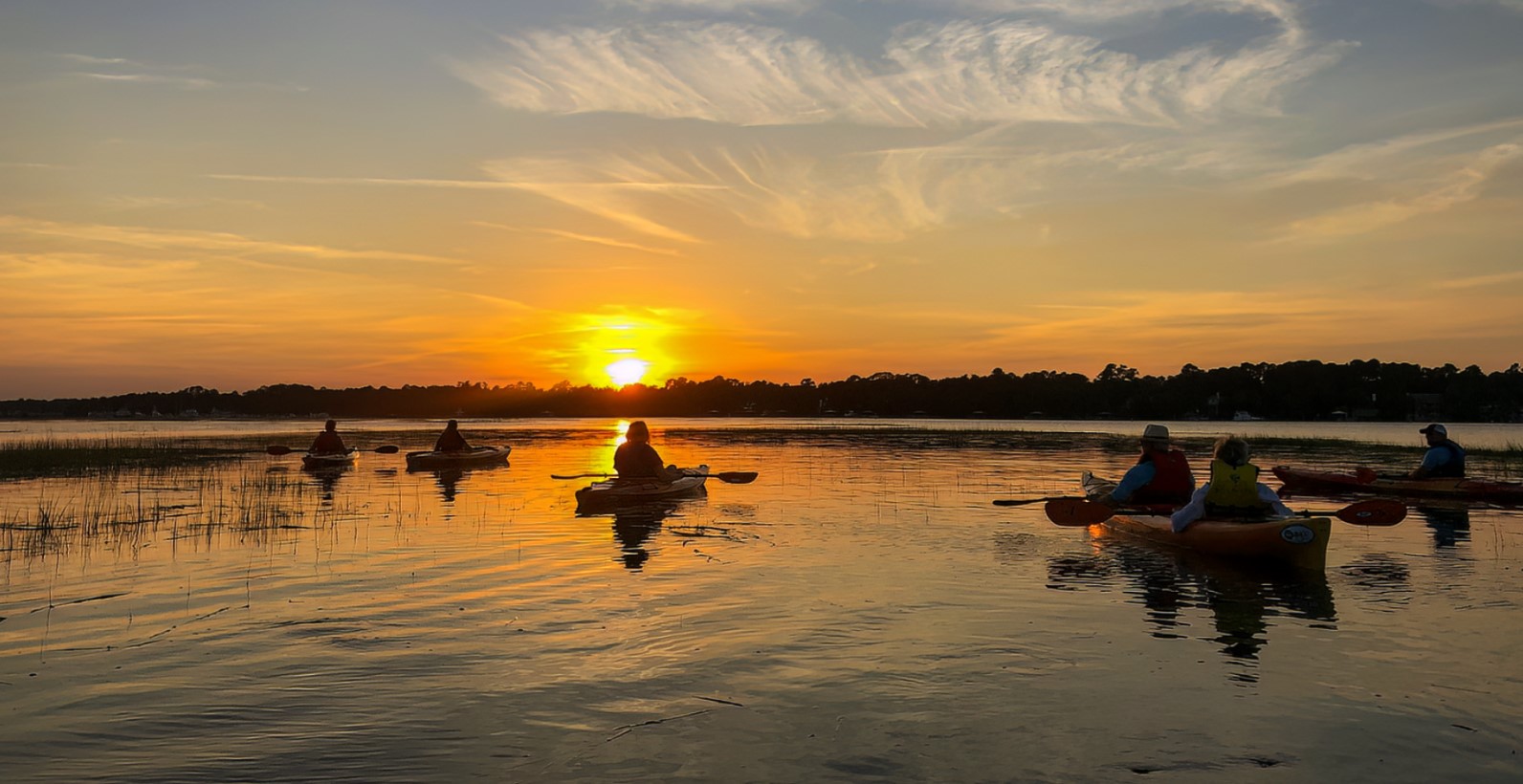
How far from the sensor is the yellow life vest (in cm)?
1597

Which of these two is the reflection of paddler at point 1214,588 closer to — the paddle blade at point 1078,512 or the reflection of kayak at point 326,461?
the paddle blade at point 1078,512

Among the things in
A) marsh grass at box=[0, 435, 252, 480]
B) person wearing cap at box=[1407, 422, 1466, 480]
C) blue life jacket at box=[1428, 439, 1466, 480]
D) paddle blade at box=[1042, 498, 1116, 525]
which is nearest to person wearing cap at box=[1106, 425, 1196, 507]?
paddle blade at box=[1042, 498, 1116, 525]

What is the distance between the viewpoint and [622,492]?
25031 mm

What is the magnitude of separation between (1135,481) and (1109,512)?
751 millimetres

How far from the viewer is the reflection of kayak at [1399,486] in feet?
79.6

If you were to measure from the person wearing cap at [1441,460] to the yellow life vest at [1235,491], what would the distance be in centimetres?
1269

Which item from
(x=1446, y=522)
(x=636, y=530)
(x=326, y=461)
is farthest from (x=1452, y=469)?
(x=326, y=461)

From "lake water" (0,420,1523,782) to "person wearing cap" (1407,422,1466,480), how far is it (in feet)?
16.9

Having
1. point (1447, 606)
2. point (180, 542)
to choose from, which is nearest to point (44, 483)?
point (180, 542)

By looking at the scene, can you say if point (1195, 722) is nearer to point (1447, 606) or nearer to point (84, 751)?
point (1447, 606)

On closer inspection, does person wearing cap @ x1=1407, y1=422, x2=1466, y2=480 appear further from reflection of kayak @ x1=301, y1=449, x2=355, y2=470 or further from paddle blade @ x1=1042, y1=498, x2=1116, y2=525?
reflection of kayak @ x1=301, y1=449, x2=355, y2=470

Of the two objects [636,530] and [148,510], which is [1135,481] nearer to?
[636,530]

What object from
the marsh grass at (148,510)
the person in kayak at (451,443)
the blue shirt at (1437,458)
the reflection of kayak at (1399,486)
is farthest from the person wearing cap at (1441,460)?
the person in kayak at (451,443)

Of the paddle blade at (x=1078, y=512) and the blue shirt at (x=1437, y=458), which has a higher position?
the blue shirt at (x=1437, y=458)
